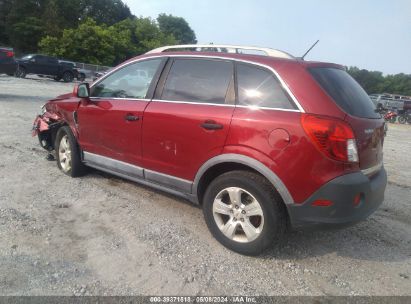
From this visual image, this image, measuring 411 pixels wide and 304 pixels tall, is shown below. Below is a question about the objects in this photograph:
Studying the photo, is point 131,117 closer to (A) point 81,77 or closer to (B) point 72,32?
(A) point 81,77

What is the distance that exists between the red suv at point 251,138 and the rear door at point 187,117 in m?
0.01

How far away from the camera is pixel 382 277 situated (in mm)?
3355

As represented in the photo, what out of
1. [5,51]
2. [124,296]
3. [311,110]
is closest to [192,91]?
[311,110]

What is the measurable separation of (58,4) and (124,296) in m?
66.7

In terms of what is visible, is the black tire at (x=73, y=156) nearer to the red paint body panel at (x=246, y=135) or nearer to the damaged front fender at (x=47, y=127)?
the damaged front fender at (x=47, y=127)

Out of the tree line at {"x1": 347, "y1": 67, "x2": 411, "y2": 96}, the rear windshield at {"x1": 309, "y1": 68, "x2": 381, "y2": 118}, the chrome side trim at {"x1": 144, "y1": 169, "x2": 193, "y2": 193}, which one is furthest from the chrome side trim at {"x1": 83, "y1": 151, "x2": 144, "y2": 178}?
the tree line at {"x1": 347, "y1": 67, "x2": 411, "y2": 96}

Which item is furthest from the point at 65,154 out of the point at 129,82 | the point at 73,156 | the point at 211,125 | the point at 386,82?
the point at 386,82

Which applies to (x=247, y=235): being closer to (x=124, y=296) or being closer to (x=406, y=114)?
(x=124, y=296)

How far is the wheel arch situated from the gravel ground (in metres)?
0.52

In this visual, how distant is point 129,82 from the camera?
4609 mm

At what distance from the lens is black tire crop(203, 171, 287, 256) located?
333 cm

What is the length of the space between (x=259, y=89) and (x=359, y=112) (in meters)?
0.90

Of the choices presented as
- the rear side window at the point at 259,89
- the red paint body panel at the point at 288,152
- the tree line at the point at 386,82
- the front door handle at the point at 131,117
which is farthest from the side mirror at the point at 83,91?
the tree line at the point at 386,82

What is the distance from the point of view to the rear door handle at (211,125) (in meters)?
3.56
